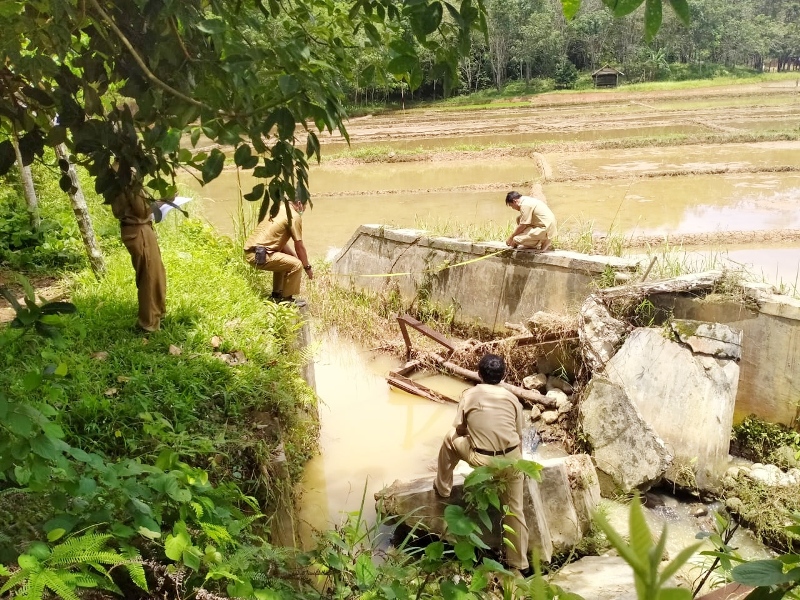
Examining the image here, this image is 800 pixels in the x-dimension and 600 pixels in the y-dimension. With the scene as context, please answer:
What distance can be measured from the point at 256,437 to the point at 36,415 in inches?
92.4

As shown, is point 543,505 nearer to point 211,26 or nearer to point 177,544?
point 177,544

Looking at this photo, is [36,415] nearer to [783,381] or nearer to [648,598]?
[648,598]

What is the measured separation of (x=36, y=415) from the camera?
1.57 metres

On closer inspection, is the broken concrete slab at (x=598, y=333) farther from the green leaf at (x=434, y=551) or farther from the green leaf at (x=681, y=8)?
the green leaf at (x=681, y=8)

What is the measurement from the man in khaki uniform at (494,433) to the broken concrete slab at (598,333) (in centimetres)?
196

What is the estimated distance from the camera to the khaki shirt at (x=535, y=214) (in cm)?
645

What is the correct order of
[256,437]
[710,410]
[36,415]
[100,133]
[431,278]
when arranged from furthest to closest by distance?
1. [431,278]
2. [710,410]
3. [256,437]
4. [100,133]
5. [36,415]

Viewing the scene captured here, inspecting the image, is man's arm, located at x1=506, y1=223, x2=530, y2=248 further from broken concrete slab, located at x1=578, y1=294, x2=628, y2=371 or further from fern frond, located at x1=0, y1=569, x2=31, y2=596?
fern frond, located at x1=0, y1=569, x2=31, y2=596

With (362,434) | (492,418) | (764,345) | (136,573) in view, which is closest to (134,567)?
(136,573)

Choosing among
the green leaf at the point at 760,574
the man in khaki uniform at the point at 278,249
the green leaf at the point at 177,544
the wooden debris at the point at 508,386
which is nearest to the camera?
the green leaf at the point at 760,574

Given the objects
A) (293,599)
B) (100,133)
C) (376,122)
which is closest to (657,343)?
(293,599)

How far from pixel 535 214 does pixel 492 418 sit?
11.1 feet

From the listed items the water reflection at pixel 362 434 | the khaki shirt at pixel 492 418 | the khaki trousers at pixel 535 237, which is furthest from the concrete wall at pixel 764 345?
the khaki shirt at pixel 492 418

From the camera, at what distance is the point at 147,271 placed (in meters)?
4.55
